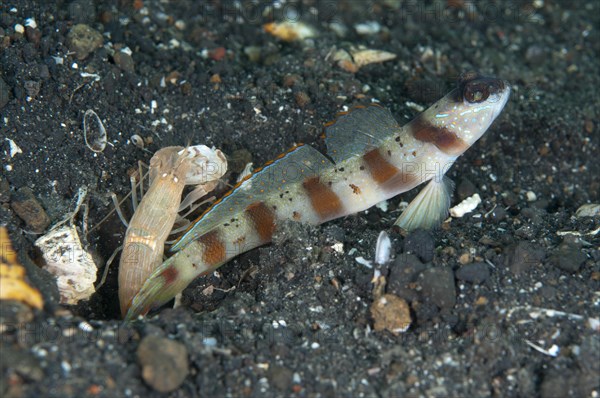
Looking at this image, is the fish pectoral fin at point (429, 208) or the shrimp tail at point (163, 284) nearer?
the shrimp tail at point (163, 284)

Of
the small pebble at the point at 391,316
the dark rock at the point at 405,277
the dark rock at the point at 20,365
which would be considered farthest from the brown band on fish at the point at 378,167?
the dark rock at the point at 20,365

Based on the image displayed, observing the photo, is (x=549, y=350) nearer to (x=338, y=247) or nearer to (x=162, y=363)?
(x=338, y=247)

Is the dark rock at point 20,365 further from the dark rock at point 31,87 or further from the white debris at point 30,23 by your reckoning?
the white debris at point 30,23

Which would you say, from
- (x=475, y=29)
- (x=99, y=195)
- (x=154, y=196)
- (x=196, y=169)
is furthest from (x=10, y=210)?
(x=475, y=29)

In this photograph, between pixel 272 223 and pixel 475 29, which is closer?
pixel 272 223

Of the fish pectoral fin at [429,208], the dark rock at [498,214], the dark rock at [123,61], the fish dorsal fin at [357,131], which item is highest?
the dark rock at [123,61]

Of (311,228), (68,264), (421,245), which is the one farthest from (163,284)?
(421,245)

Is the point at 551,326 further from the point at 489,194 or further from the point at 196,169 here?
the point at 196,169
